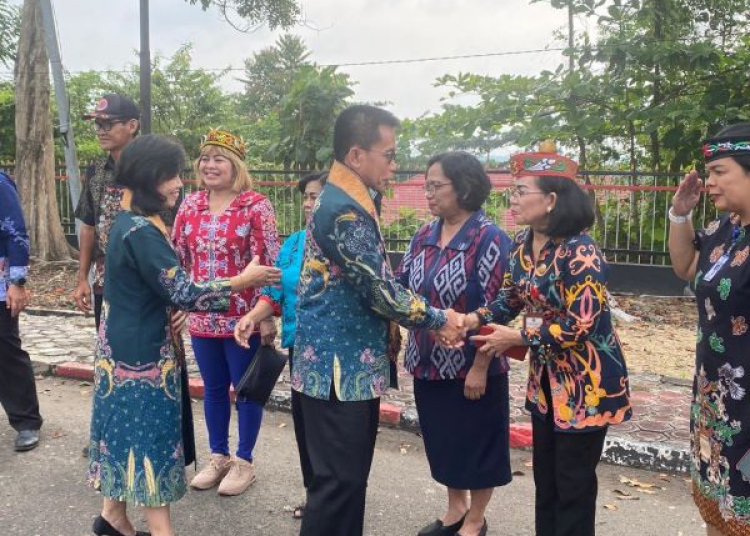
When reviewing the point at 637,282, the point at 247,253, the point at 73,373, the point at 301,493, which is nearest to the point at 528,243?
the point at 247,253

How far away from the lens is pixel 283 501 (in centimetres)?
386

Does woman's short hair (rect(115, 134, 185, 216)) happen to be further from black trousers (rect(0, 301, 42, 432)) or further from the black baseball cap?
black trousers (rect(0, 301, 42, 432))

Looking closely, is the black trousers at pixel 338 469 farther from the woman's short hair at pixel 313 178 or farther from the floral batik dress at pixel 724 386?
the woman's short hair at pixel 313 178

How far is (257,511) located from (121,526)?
72cm

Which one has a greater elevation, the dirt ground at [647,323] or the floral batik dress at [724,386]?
the floral batik dress at [724,386]

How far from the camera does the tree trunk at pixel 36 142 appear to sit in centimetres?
1147

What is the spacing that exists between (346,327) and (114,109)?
229 cm

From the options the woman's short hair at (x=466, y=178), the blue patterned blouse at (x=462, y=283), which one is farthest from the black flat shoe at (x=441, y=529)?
the woman's short hair at (x=466, y=178)

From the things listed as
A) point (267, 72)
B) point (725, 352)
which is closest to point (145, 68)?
point (725, 352)

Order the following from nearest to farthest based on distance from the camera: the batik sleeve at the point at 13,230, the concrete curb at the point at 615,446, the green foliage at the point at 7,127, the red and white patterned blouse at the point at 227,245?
1. the red and white patterned blouse at the point at 227,245
2. the concrete curb at the point at 615,446
3. the batik sleeve at the point at 13,230
4. the green foliage at the point at 7,127

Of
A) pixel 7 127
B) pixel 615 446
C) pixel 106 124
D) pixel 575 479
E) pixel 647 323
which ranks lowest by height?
pixel 615 446

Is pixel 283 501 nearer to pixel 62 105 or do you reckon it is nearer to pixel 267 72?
pixel 62 105

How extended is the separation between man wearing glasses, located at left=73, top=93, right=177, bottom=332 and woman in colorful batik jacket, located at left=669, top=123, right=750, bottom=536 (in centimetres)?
288

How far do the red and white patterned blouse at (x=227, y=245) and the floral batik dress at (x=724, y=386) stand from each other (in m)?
2.16
